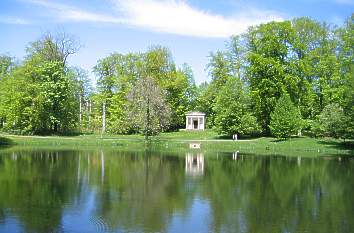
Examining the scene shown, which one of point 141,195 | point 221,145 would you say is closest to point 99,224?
point 141,195

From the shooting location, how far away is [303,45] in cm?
6012

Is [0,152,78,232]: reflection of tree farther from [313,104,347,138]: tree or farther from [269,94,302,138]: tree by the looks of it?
[313,104,347,138]: tree

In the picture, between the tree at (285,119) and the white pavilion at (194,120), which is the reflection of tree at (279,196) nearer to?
the tree at (285,119)

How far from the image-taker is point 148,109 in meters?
56.2

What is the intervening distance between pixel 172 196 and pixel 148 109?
35638 mm

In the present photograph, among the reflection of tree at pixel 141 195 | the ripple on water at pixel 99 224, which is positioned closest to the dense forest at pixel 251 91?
the reflection of tree at pixel 141 195

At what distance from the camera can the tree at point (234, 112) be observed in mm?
58344

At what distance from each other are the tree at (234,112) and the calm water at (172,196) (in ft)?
73.8

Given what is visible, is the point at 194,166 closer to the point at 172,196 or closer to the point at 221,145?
the point at 172,196

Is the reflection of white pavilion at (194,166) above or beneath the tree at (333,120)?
beneath

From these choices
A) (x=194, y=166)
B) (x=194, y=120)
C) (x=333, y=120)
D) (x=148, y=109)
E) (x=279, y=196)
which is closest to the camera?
(x=279, y=196)

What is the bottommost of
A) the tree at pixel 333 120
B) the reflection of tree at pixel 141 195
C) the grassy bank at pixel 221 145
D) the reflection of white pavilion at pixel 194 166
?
the reflection of tree at pixel 141 195

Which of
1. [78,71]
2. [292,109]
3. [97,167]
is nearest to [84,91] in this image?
[78,71]

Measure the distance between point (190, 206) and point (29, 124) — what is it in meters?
48.2
